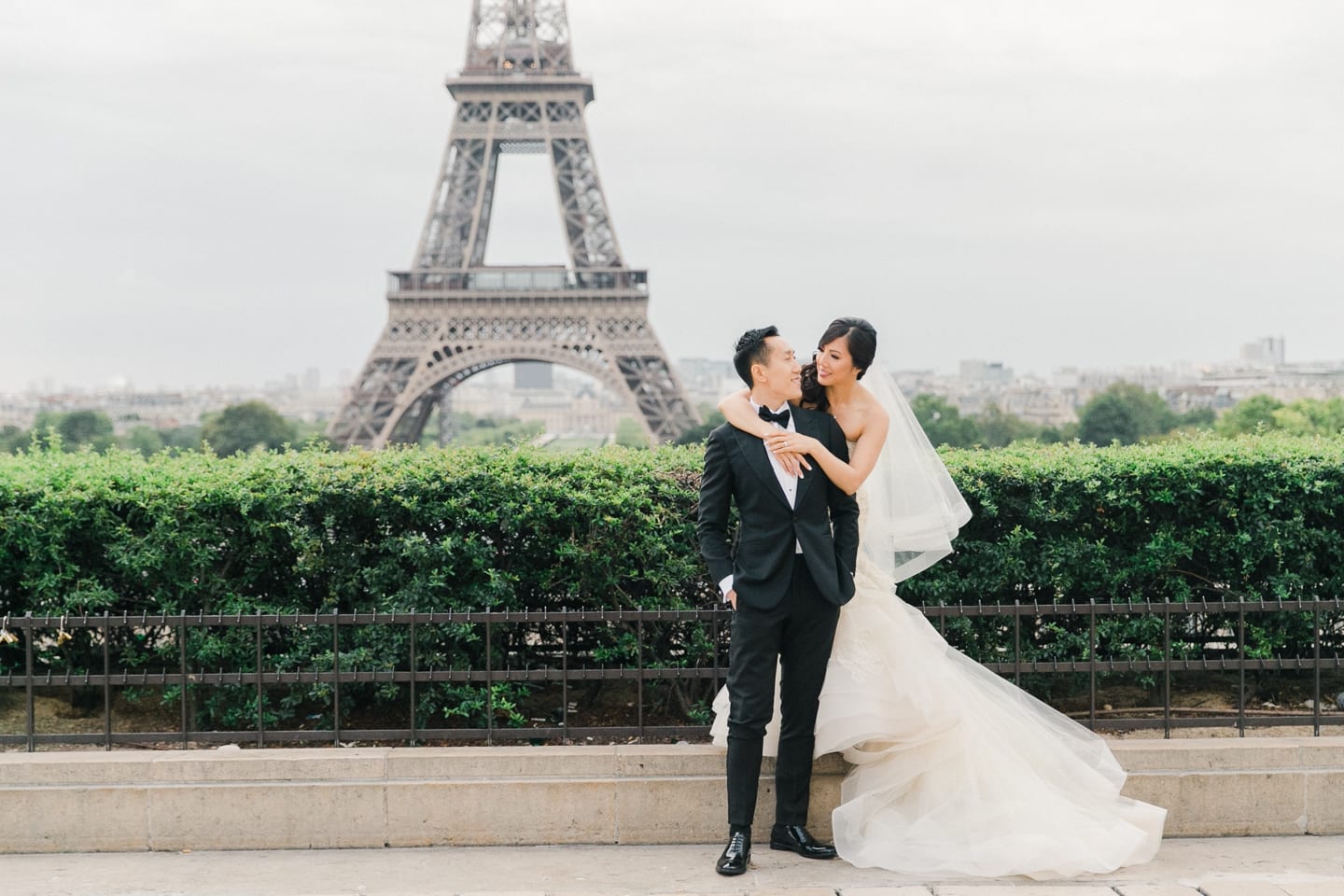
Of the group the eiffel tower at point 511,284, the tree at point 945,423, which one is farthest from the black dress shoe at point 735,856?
the tree at point 945,423

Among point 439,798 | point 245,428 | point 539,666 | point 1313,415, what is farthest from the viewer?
point 245,428

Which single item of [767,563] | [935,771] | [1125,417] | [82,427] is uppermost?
[82,427]

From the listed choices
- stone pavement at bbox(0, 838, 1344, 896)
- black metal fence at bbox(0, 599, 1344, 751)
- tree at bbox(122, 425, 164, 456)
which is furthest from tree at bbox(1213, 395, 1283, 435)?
stone pavement at bbox(0, 838, 1344, 896)

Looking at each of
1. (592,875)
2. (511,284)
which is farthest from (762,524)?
(511,284)

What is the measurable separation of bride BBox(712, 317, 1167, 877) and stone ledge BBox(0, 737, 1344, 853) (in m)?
0.26

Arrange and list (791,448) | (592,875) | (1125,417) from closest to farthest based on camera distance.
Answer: (791,448) < (592,875) < (1125,417)

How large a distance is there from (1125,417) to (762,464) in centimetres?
6727

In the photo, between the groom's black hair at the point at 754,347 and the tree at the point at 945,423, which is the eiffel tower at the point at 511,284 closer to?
the tree at the point at 945,423

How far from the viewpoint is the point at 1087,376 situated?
13338 centimetres

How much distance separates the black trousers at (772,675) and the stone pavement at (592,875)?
0.31m

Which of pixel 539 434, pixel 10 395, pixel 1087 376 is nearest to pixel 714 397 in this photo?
pixel 1087 376

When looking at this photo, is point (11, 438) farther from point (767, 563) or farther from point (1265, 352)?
point (1265, 352)

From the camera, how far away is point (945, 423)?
67.1 m

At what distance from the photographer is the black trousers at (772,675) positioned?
4.53m
